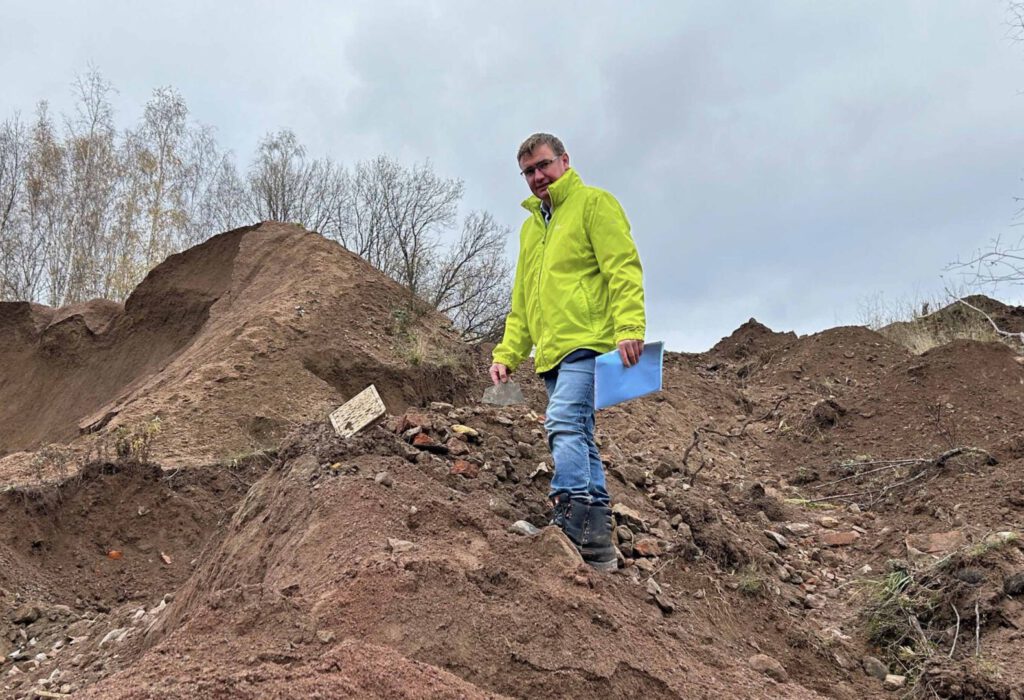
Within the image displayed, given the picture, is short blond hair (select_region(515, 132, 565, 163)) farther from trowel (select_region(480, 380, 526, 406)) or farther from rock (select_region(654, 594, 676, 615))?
rock (select_region(654, 594, 676, 615))

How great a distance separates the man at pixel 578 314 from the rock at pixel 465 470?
0.69 m

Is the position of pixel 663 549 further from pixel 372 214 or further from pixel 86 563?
pixel 372 214

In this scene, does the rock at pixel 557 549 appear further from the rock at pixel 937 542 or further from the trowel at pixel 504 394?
the rock at pixel 937 542

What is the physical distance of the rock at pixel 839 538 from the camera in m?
5.29

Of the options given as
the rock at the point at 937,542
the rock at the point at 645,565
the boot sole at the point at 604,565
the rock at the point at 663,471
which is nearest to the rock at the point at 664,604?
the boot sole at the point at 604,565

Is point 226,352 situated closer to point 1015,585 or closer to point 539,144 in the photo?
point 539,144

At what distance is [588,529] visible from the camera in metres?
3.44

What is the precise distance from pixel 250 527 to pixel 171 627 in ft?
2.22

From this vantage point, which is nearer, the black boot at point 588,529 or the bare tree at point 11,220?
the black boot at point 588,529

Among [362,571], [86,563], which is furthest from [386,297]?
[362,571]

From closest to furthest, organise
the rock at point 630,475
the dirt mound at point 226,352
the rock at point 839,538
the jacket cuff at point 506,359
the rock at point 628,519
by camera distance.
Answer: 1. the jacket cuff at point 506,359
2. the rock at point 628,519
3. the rock at point 630,475
4. the rock at point 839,538
5. the dirt mound at point 226,352

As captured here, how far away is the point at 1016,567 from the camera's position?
3.75m

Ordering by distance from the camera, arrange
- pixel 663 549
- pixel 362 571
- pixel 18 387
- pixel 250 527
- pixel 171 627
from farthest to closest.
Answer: pixel 18 387 < pixel 663 549 < pixel 250 527 < pixel 171 627 < pixel 362 571

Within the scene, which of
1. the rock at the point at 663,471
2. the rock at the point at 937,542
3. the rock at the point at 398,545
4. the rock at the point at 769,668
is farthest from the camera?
the rock at the point at 663,471
